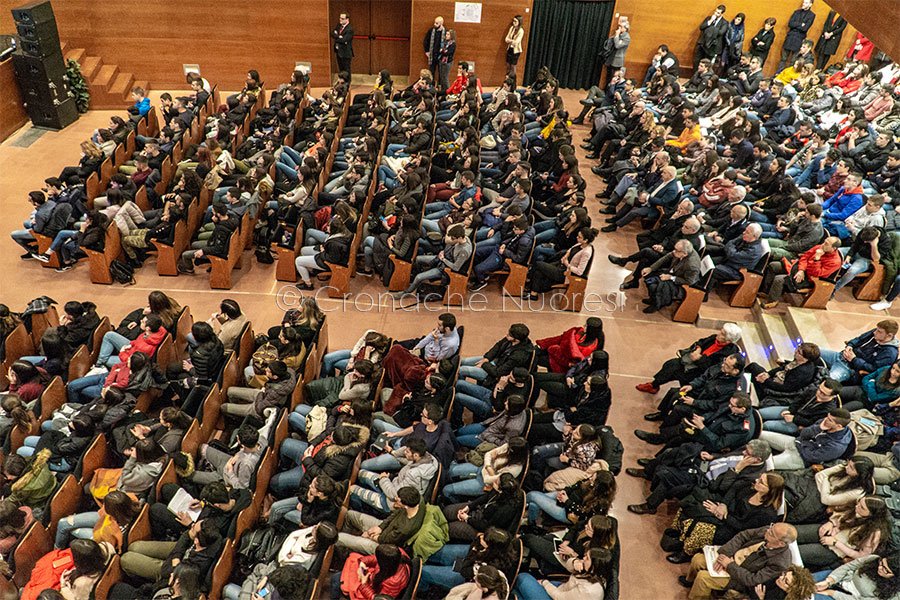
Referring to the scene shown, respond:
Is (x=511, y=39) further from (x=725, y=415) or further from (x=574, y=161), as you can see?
(x=725, y=415)

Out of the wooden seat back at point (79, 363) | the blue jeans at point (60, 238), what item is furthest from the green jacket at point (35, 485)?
the blue jeans at point (60, 238)

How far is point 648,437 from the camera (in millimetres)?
5805

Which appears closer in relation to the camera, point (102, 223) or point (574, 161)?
point (102, 223)

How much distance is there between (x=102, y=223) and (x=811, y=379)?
6534 mm

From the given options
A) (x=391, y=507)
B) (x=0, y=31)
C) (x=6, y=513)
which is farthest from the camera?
(x=0, y=31)

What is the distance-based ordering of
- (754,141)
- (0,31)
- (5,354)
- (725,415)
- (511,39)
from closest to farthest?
(725,415)
(5,354)
(754,141)
(0,31)
(511,39)

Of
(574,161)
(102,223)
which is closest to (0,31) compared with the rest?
(102,223)

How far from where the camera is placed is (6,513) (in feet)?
14.4

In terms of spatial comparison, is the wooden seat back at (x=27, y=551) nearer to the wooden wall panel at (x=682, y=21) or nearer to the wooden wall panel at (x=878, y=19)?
the wooden wall panel at (x=878, y=19)

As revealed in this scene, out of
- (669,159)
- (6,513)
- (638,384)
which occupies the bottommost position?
(638,384)

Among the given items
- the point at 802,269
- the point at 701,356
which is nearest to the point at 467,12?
the point at 802,269

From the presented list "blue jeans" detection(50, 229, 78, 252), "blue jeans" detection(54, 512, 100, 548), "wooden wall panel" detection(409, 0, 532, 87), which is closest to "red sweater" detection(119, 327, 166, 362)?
"blue jeans" detection(54, 512, 100, 548)

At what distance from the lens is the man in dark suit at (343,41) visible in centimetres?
1179

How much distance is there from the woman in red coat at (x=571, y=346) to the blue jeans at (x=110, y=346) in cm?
337
